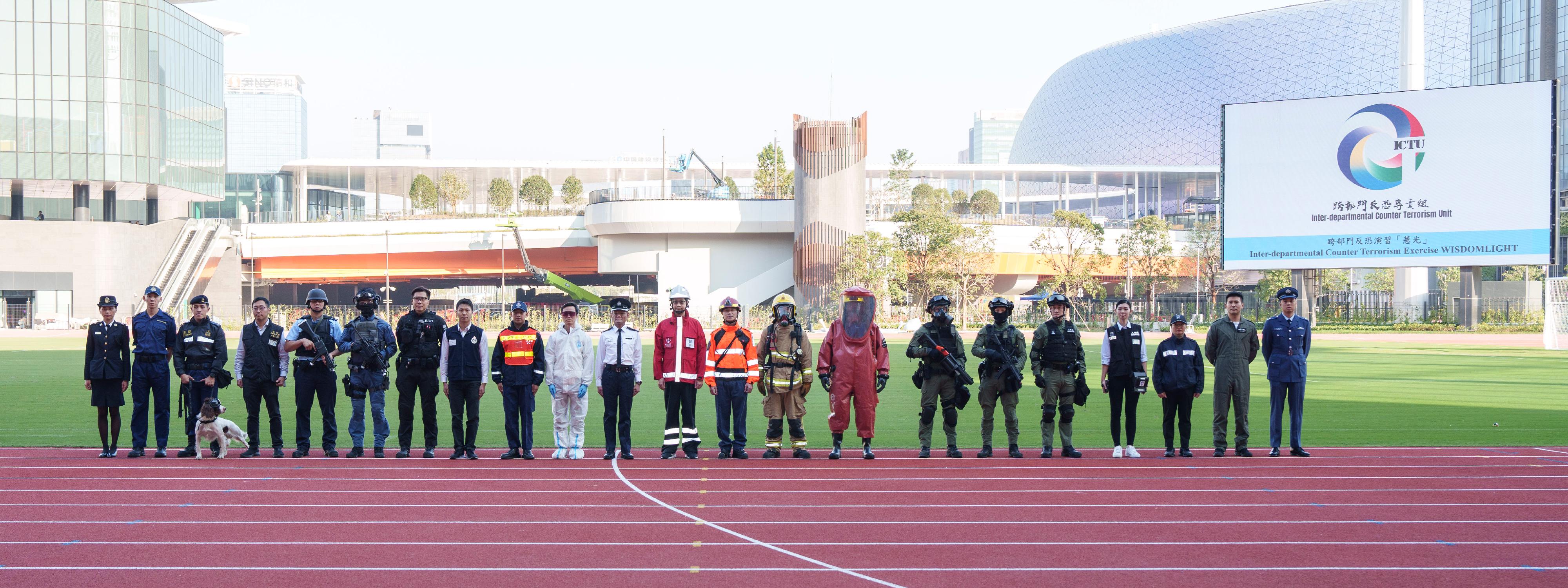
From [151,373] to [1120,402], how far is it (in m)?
9.78

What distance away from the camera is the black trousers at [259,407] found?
11.7 meters

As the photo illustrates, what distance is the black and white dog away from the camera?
11.4 m

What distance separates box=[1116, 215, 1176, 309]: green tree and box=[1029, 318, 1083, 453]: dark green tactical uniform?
54.8 metres

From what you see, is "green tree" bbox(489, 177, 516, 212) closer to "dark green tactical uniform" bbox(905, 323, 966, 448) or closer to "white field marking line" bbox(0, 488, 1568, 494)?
"dark green tactical uniform" bbox(905, 323, 966, 448)

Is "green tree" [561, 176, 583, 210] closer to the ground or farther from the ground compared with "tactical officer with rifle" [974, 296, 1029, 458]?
farther from the ground

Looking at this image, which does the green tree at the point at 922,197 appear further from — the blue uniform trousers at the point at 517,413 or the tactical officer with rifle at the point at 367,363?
the tactical officer with rifle at the point at 367,363

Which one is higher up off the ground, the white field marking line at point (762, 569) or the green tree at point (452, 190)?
the green tree at point (452, 190)

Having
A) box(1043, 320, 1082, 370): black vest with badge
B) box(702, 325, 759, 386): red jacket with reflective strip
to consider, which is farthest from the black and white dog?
box(1043, 320, 1082, 370): black vest with badge

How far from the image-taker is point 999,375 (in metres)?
11.7

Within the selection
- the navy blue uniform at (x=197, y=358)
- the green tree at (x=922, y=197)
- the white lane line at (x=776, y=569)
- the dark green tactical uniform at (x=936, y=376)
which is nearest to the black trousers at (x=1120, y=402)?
the dark green tactical uniform at (x=936, y=376)

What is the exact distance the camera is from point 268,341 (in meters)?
11.6

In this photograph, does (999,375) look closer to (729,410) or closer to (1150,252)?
(729,410)

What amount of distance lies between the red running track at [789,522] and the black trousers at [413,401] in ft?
1.16

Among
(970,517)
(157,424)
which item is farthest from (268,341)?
(970,517)
